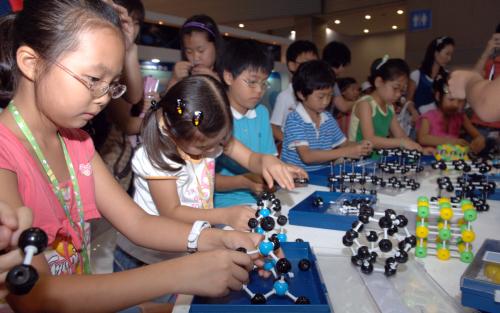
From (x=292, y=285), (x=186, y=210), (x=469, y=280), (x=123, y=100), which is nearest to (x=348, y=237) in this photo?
(x=292, y=285)

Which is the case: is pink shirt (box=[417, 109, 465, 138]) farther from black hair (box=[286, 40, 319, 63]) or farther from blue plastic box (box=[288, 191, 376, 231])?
blue plastic box (box=[288, 191, 376, 231])

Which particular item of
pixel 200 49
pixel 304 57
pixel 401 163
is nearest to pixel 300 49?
pixel 304 57

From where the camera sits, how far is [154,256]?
4.43 feet

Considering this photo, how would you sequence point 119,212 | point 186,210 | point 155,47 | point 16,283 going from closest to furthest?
1. point 16,283
2. point 119,212
3. point 186,210
4. point 155,47

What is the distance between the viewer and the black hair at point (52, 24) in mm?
807

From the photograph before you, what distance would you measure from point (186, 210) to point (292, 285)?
53 cm

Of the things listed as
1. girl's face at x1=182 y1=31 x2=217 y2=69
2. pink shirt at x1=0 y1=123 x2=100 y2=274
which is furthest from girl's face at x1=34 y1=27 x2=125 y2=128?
girl's face at x1=182 y1=31 x2=217 y2=69

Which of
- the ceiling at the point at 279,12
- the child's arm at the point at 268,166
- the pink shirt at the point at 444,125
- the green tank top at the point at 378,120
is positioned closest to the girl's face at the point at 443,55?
the pink shirt at the point at 444,125

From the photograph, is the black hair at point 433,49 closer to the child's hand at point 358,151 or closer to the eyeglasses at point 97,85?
the child's hand at point 358,151

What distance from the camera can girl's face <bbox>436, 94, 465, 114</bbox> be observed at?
305 cm

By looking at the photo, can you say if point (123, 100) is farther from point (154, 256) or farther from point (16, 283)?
point (16, 283)

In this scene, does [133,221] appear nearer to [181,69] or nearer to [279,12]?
[181,69]

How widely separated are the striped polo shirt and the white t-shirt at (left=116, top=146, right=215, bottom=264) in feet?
3.16

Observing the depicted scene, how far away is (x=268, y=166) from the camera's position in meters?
1.37
